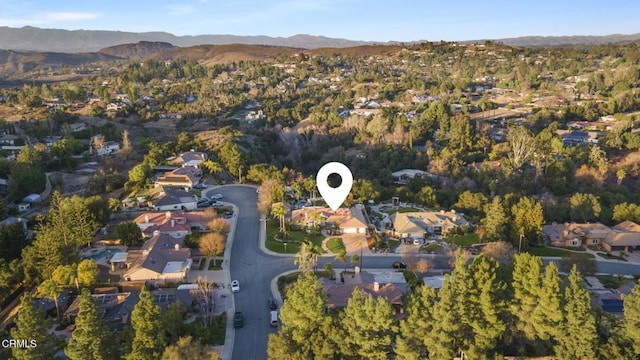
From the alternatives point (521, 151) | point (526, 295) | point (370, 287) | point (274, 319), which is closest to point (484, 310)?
point (526, 295)

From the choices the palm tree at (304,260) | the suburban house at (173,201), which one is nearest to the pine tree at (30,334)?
the palm tree at (304,260)

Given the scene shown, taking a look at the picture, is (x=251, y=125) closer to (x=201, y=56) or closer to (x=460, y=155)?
(x=460, y=155)

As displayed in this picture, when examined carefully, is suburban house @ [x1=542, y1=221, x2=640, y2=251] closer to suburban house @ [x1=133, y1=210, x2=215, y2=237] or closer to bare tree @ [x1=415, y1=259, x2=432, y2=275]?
bare tree @ [x1=415, y1=259, x2=432, y2=275]

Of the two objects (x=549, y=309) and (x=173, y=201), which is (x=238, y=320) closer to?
(x=549, y=309)

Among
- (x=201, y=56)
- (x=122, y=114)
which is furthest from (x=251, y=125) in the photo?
(x=201, y=56)

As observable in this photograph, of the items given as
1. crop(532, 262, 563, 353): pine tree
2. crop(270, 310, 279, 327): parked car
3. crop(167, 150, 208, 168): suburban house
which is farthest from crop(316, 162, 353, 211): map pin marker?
crop(167, 150, 208, 168): suburban house

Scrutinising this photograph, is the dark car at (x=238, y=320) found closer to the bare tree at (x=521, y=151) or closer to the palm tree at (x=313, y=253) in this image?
the palm tree at (x=313, y=253)

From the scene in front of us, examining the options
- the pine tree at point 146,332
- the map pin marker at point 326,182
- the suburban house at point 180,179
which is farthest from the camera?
the suburban house at point 180,179
